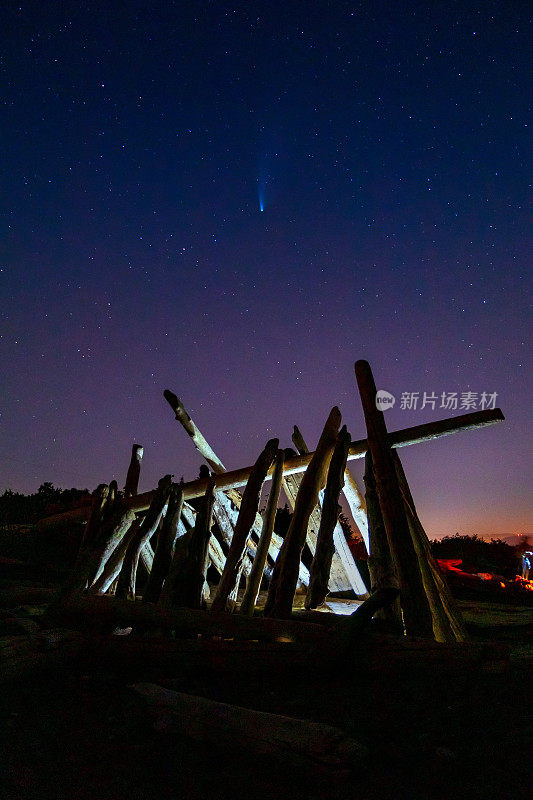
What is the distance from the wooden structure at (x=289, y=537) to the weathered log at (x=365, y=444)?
0.01 meters

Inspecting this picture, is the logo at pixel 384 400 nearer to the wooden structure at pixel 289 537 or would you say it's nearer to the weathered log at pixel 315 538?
the wooden structure at pixel 289 537

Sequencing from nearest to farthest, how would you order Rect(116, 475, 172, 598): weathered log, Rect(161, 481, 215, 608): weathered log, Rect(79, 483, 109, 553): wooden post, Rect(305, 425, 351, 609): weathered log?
Rect(305, 425, 351, 609): weathered log → Rect(161, 481, 215, 608): weathered log → Rect(116, 475, 172, 598): weathered log → Rect(79, 483, 109, 553): wooden post

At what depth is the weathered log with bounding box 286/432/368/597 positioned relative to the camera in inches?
275

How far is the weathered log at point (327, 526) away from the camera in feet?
14.6

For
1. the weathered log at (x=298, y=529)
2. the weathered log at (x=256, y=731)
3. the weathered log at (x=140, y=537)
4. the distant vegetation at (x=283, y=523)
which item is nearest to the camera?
the weathered log at (x=256, y=731)

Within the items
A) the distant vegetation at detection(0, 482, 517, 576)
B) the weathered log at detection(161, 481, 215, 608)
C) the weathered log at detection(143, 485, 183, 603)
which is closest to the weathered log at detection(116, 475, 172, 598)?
the weathered log at detection(143, 485, 183, 603)

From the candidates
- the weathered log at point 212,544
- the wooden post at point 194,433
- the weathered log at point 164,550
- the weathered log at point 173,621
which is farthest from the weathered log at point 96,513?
the weathered log at point 173,621

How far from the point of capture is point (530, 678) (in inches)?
129

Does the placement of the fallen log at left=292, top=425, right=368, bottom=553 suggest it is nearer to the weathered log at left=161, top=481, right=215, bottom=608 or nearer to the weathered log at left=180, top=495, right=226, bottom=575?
the weathered log at left=161, top=481, right=215, bottom=608

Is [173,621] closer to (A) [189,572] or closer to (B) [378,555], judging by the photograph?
(A) [189,572]

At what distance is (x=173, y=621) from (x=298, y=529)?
5.14 feet

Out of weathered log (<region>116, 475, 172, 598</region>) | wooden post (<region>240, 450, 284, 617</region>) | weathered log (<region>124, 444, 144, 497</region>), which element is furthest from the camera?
weathered log (<region>124, 444, 144, 497</region>)

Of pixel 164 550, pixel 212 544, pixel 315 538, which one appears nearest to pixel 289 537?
pixel 164 550

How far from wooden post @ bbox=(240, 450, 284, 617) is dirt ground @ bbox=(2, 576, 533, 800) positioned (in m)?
1.55
